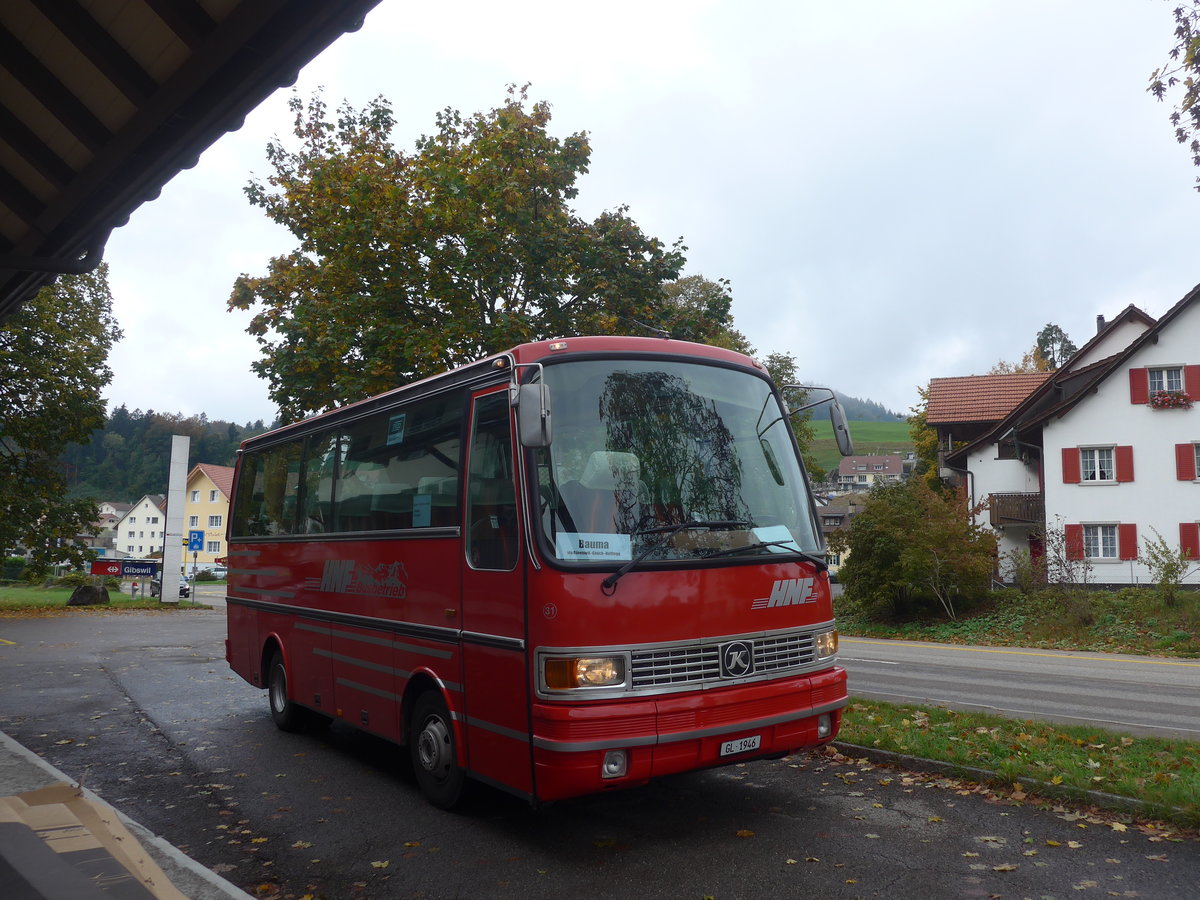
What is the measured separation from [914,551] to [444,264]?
18030mm

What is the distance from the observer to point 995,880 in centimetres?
507

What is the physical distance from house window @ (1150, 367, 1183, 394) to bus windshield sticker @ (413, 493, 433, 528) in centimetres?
3272

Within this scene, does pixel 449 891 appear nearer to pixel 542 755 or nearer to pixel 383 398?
pixel 542 755

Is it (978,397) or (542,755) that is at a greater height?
(978,397)

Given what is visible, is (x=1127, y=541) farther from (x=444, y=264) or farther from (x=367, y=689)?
(x=367, y=689)

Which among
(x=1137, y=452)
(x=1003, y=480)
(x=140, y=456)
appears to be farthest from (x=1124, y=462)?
(x=140, y=456)

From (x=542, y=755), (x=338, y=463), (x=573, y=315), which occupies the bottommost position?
(x=542, y=755)

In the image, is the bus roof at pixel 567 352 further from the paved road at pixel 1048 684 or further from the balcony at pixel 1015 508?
the balcony at pixel 1015 508

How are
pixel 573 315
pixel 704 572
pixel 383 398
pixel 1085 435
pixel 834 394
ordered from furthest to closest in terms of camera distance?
pixel 1085 435
pixel 573 315
pixel 383 398
pixel 834 394
pixel 704 572

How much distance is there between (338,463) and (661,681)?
448 cm

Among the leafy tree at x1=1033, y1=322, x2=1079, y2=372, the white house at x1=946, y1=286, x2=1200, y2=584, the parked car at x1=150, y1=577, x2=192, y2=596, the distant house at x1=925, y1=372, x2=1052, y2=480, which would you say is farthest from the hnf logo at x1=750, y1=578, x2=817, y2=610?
the leafy tree at x1=1033, y1=322, x2=1079, y2=372

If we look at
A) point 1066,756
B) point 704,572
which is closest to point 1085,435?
point 1066,756

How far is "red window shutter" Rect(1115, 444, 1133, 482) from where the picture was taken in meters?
33.1

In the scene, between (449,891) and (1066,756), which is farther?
(1066,756)
